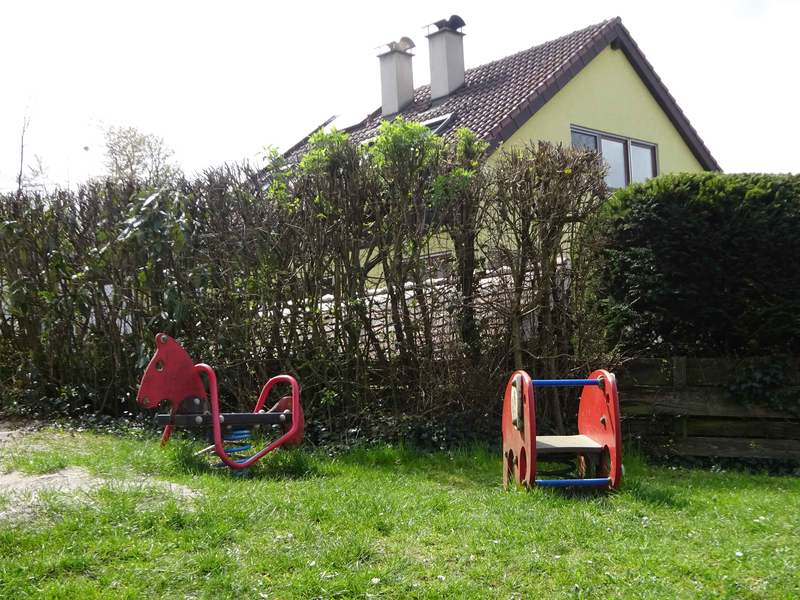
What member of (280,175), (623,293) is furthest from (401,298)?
(623,293)

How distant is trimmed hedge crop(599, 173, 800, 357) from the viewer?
6605mm

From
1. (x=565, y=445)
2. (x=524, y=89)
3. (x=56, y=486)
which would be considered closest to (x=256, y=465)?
(x=56, y=486)

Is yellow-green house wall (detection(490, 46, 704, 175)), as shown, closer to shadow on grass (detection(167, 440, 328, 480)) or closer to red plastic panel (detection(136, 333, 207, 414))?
red plastic panel (detection(136, 333, 207, 414))

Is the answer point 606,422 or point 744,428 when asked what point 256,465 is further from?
point 744,428

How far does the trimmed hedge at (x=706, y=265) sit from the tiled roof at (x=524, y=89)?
665cm

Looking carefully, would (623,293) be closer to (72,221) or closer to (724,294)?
(724,294)

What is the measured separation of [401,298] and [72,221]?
4.23 meters

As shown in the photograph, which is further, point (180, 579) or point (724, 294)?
point (724, 294)

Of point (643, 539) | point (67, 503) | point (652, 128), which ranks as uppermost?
point (652, 128)

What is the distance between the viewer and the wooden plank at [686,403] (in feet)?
22.3

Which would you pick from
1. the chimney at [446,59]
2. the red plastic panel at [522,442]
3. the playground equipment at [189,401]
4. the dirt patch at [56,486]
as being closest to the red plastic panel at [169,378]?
the playground equipment at [189,401]

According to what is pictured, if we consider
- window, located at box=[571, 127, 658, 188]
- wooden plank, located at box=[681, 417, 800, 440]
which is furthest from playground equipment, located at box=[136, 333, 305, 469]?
window, located at box=[571, 127, 658, 188]

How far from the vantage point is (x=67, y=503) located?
4246mm

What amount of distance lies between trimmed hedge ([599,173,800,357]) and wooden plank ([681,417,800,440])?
2.13 feet
